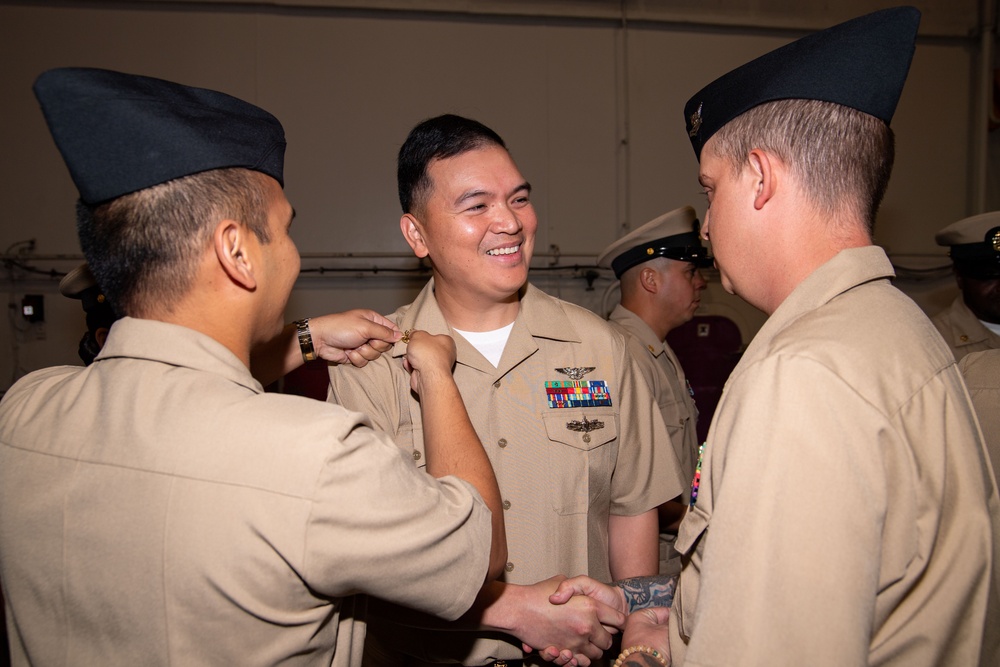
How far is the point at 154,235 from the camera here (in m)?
1.11

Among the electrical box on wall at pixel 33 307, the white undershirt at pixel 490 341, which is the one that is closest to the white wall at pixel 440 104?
the electrical box on wall at pixel 33 307

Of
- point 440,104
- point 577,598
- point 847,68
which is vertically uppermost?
point 440,104

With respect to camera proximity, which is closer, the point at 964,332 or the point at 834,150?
the point at 834,150

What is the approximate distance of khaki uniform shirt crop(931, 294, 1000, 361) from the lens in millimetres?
3900

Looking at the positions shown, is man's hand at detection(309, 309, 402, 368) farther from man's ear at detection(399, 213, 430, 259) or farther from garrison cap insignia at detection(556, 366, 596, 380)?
garrison cap insignia at detection(556, 366, 596, 380)

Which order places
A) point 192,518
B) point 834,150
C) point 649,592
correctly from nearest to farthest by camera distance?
point 192,518 → point 834,150 → point 649,592

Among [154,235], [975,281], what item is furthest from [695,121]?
[975,281]

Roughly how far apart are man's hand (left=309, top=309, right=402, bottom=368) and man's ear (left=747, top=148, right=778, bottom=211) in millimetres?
1155

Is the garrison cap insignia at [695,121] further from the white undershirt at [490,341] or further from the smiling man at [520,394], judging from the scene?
the white undershirt at [490,341]

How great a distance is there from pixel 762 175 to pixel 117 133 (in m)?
1.13

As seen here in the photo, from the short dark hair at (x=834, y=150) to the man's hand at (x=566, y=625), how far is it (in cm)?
112

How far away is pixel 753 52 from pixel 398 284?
3.72m

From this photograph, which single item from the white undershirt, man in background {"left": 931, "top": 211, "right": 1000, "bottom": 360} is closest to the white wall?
man in background {"left": 931, "top": 211, "right": 1000, "bottom": 360}

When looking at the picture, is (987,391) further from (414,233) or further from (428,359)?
(414,233)
